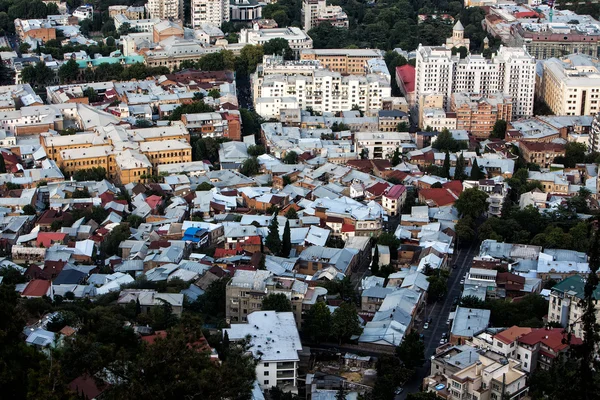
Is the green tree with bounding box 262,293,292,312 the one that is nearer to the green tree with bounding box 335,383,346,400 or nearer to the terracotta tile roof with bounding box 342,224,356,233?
the green tree with bounding box 335,383,346,400

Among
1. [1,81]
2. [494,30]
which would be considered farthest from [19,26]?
[494,30]

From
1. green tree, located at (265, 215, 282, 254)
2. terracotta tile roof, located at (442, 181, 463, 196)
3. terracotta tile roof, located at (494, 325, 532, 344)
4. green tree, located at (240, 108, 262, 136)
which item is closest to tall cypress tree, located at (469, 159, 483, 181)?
terracotta tile roof, located at (442, 181, 463, 196)

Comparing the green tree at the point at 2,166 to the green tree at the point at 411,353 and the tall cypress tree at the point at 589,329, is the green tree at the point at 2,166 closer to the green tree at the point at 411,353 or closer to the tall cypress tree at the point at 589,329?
the green tree at the point at 411,353

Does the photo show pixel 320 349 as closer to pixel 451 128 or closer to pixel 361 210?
pixel 361 210

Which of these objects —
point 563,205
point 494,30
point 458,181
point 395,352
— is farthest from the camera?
point 494,30

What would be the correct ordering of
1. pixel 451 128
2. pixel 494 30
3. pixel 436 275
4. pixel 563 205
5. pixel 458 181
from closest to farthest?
pixel 436 275
pixel 563 205
pixel 458 181
pixel 451 128
pixel 494 30

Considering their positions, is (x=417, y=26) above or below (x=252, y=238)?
above
